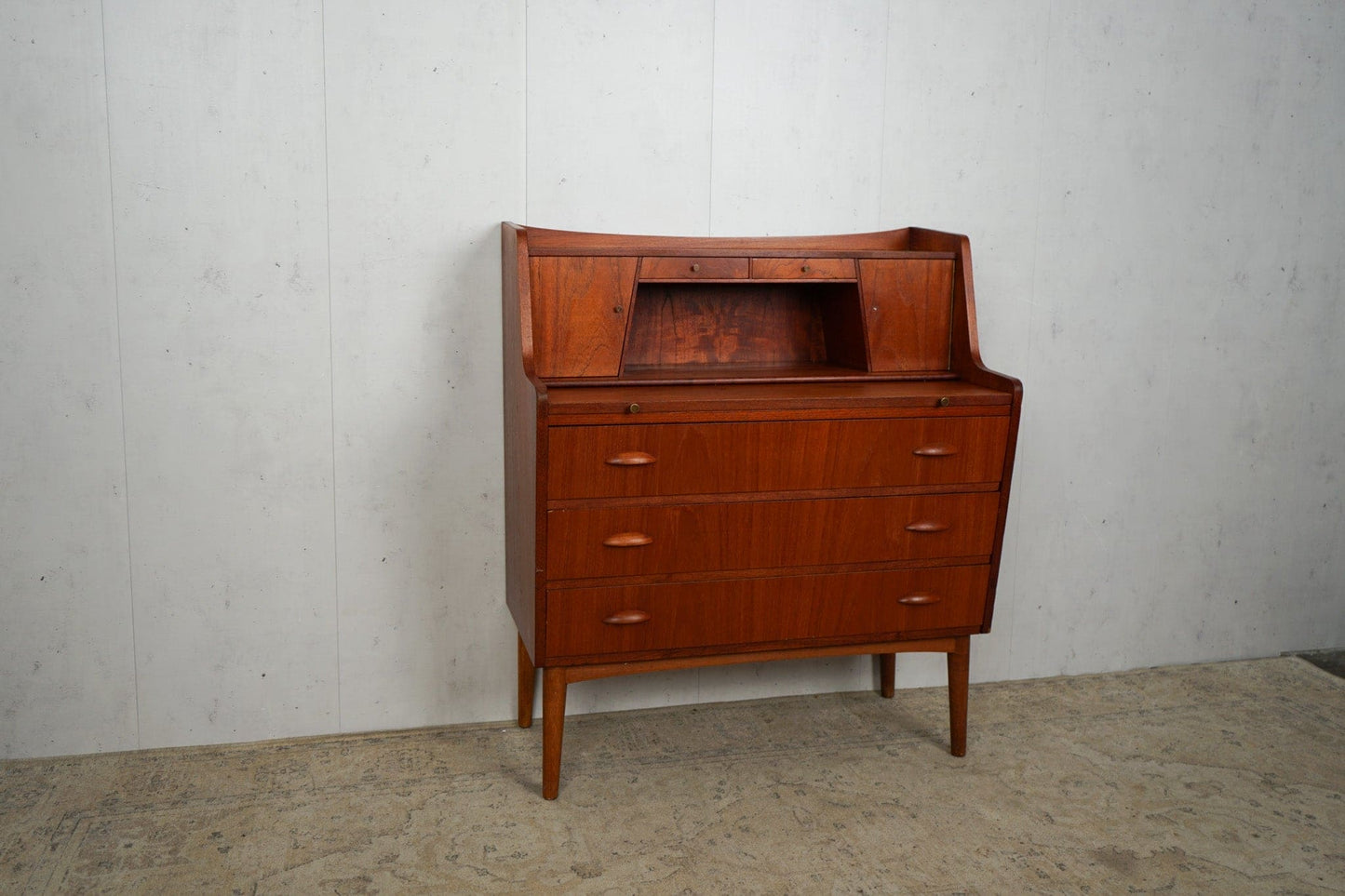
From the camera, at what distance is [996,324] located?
292 cm

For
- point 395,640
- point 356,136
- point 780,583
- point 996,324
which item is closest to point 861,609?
point 780,583

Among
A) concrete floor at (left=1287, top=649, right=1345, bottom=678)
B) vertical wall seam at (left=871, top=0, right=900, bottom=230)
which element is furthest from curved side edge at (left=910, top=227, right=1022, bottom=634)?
concrete floor at (left=1287, top=649, right=1345, bottom=678)

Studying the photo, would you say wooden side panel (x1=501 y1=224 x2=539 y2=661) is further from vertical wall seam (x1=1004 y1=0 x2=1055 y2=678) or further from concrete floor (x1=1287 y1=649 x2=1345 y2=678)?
concrete floor (x1=1287 y1=649 x2=1345 y2=678)

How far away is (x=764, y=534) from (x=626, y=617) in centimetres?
34

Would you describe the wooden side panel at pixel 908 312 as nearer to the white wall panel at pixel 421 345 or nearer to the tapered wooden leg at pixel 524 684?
the white wall panel at pixel 421 345

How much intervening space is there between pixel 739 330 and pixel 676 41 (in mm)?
680

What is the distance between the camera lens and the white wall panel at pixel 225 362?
2.33 meters

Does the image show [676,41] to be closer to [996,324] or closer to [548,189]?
[548,189]

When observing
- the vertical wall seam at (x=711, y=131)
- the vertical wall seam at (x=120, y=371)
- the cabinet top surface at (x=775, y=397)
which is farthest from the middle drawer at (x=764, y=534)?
the vertical wall seam at (x=120, y=371)

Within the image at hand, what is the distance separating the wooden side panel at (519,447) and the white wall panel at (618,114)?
22 centimetres

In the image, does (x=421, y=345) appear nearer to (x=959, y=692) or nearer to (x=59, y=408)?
(x=59, y=408)

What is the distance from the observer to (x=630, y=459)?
7.31 ft

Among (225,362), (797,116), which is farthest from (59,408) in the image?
(797,116)

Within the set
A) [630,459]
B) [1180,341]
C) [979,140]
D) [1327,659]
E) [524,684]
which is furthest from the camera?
[1327,659]
